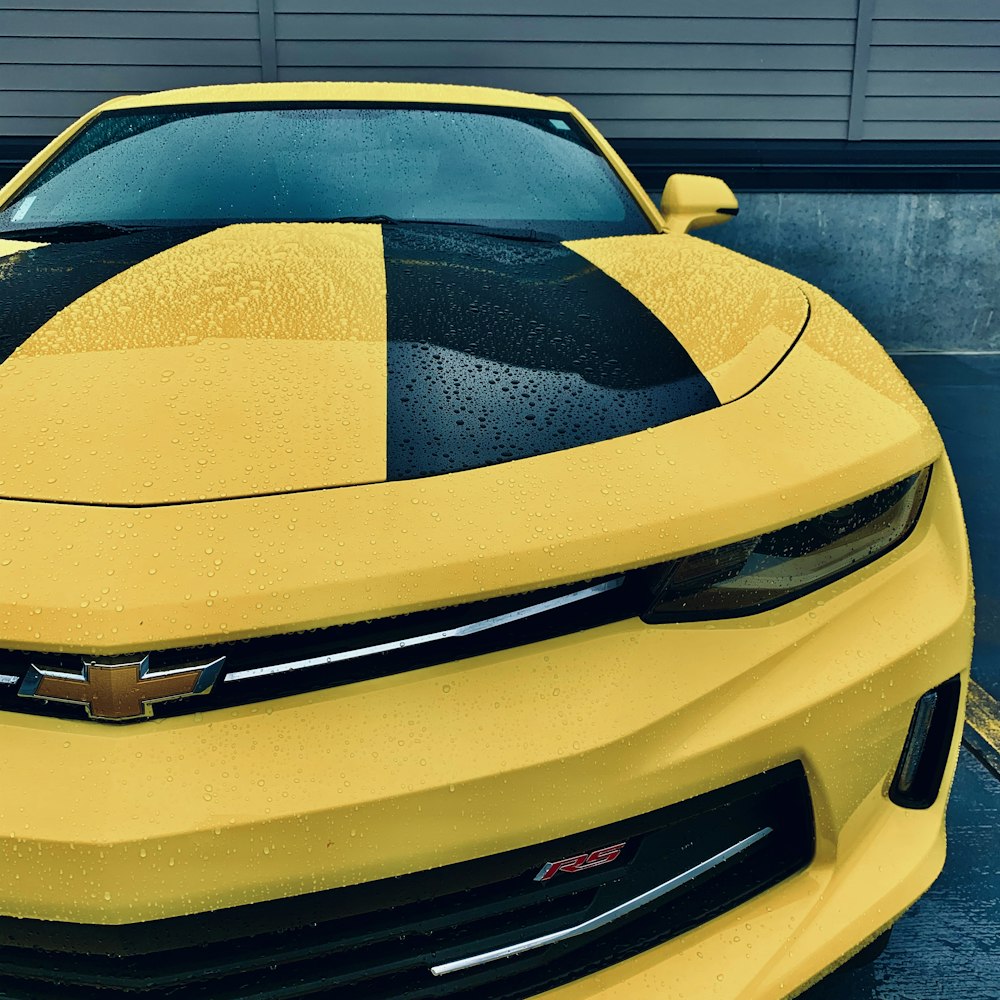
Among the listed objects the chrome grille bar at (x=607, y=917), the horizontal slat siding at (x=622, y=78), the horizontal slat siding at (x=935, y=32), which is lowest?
the chrome grille bar at (x=607, y=917)

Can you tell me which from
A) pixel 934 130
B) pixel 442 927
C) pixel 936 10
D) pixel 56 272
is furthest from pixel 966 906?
pixel 936 10

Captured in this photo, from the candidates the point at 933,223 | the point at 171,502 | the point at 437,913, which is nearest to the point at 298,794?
the point at 437,913

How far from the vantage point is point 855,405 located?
1322mm

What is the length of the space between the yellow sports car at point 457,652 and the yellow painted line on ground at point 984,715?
1.08m

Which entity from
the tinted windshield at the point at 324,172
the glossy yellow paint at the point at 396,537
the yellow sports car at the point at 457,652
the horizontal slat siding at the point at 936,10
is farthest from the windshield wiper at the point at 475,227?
the horizontal slat siding at the point at 936,10

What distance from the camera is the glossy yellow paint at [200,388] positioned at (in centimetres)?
106

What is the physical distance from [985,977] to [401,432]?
1.27m

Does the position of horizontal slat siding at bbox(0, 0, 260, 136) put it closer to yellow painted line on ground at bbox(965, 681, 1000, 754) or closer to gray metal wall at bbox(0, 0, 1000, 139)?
gray metal wall at bbox(0, 0, 1000, 139)

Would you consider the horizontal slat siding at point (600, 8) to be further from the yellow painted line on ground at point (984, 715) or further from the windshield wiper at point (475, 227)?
the yellow painted line on ground at point (984, 715)

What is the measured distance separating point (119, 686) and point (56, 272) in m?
1.03

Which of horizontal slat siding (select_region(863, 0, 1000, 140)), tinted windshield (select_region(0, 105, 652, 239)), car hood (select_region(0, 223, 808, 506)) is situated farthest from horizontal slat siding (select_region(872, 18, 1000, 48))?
car hood (select_region(0, 223, 808, 506))

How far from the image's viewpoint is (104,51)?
562 cm

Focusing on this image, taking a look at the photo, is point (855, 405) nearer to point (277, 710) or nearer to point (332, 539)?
point (332, 539)

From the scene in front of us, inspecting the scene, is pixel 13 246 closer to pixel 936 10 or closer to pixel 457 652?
pixel 457 652
